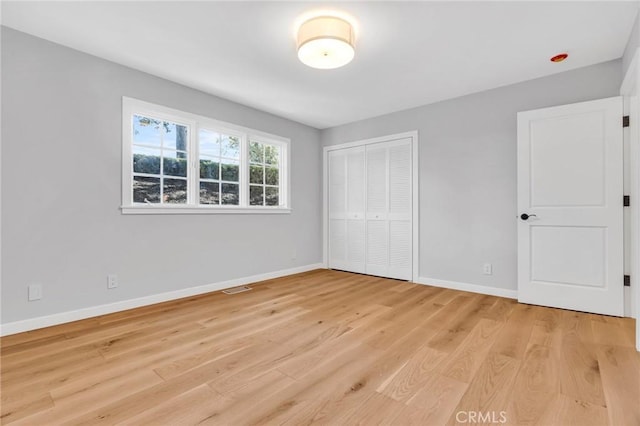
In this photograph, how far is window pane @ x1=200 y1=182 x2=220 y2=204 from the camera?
3.75 m

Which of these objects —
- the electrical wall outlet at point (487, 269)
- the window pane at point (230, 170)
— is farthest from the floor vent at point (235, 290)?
the electrical wall outlet at point (487, 269)

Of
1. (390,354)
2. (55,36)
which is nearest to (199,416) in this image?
(390,354)

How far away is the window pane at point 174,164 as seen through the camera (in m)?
3.41

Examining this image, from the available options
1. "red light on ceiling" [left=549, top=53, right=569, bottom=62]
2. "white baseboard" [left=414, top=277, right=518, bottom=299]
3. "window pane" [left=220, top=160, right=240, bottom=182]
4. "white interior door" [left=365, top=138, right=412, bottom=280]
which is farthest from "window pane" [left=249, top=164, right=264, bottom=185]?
"red light on ceiling" [left=549, top=53, right=569, bottom=62]

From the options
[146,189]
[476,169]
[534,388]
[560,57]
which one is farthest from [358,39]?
[534,388]

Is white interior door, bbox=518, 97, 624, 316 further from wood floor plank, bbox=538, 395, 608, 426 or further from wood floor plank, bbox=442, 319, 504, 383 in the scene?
wood floor plank, bbox=538, 395, 608, 426

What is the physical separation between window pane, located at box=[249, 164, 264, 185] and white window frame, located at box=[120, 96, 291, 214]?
121mm

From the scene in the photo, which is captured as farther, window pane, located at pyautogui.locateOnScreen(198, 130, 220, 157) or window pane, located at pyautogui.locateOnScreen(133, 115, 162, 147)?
window pane, located at pyautogui.locateOnScreen(198, 130, 220, 157)

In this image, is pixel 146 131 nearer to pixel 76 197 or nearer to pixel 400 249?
pixel 76 197

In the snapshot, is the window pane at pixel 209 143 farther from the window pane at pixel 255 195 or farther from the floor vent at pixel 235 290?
the floor vent at pixel 235 290

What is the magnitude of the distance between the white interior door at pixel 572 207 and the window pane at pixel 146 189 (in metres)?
3.99

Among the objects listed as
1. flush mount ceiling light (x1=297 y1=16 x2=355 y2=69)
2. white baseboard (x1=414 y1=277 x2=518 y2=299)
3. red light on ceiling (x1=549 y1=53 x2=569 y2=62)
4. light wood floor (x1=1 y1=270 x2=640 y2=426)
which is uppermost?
red light on ceiling (x1=549 y1=53 x2=569 y2=62)

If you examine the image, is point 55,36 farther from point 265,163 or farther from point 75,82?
point 265,163

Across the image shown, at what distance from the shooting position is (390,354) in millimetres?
2082
